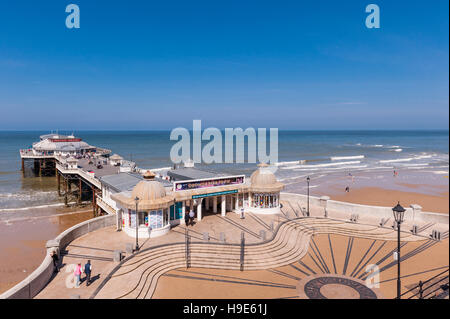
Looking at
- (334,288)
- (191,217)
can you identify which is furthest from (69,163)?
(334,288)

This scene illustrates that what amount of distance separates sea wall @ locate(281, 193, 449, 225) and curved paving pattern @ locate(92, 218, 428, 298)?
318 cm

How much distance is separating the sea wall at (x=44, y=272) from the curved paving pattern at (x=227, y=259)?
2.54 meters

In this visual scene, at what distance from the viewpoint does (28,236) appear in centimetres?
2442

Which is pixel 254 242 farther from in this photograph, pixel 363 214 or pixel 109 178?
pixel 109 178

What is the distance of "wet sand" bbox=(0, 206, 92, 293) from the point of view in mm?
17969

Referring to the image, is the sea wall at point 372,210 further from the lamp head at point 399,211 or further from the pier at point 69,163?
the pier at point 69,163

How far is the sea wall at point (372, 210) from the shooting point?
23891mm

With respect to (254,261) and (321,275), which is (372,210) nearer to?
(321,275)

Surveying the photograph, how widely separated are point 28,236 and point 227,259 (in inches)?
696

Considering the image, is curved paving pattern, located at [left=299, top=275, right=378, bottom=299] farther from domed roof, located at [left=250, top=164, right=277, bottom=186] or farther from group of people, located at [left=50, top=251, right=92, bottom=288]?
domed roof, located at [left=250, top=164, right=277, bottom=186]

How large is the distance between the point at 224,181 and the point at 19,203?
27.5 meters


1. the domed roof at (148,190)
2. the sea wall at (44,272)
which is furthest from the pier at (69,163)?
the domed roof at (148,190)

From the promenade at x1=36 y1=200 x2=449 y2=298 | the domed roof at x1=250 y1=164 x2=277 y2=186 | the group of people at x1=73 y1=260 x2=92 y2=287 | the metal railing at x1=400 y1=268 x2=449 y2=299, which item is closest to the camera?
the metal railing at x1=400 y1=268 x2=449 y2=299

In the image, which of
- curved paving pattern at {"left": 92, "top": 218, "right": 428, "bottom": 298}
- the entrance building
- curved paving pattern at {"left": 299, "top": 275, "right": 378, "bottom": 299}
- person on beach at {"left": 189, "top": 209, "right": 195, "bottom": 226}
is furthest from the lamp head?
person on beach at {"left": 189, "top": 209, "right": 195, "bottom": 226}
